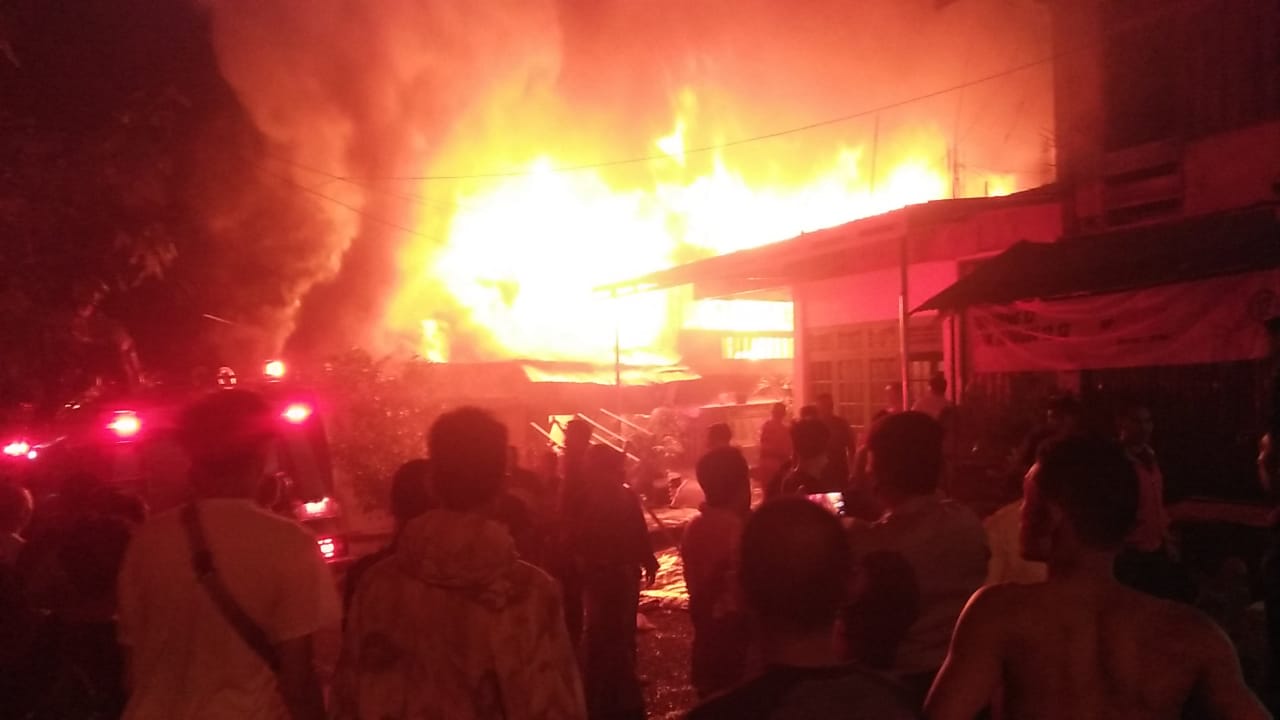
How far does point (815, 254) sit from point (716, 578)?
26.6ft

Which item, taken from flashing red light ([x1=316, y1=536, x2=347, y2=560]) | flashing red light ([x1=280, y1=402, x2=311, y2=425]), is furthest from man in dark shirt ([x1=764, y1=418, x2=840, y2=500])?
flashing red light ([x1=280, y1=402, x2=311, y2=425])

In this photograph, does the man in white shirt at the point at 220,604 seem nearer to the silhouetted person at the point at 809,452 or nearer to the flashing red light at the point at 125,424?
the silhouetted person at the point at 809,452

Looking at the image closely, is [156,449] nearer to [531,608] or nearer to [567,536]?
[567,536]

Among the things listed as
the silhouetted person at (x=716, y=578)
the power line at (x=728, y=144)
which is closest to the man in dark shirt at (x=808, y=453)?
the silhouetted person at (x=716, y=578)

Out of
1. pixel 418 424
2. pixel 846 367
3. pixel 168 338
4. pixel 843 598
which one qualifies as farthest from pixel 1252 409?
pixel 168 338

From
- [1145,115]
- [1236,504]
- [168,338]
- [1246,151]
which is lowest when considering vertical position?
[1236,504]

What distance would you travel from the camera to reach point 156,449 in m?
6.95

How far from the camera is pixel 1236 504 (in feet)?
28.8

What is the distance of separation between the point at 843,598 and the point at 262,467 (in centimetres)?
183

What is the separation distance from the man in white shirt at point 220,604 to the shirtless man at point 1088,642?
172 cm

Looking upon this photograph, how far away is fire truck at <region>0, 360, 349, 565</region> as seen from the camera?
7.05 meters

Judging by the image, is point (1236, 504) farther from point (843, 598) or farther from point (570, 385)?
point (570, 385)

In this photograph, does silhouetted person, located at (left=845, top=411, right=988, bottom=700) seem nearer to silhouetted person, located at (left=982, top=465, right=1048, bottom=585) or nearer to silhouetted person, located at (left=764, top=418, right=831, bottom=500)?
silhouetted person, located at (left=982, top=465, right=1048, bottom=585)

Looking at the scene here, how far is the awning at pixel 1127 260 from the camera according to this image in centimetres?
787
